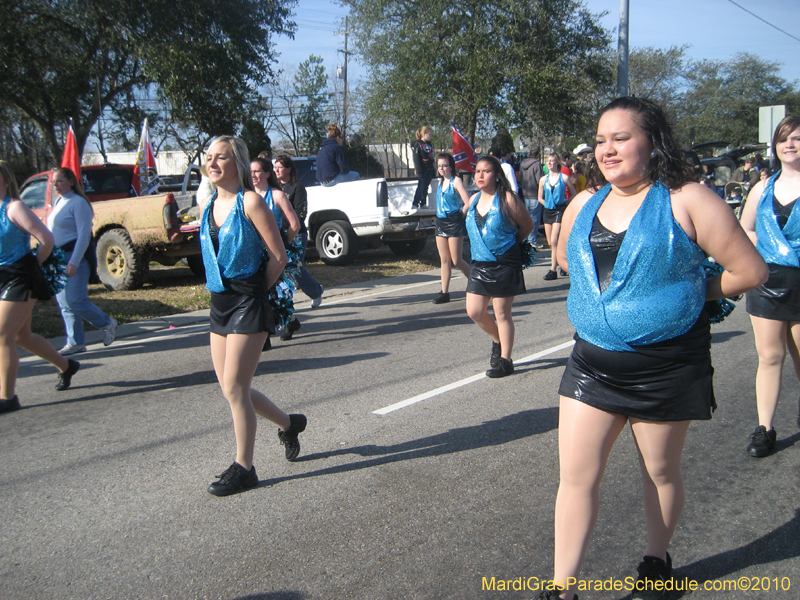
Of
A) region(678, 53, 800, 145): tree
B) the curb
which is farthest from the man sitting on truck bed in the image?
region(678, 53, 800, 145): tree

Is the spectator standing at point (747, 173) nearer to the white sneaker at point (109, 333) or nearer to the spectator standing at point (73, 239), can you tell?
the white sneaker at point (109, 333)

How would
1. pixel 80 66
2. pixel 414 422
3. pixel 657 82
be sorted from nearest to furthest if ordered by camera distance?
1. pixel 414 422
2. pixel 80 66
3. pixel 657 82

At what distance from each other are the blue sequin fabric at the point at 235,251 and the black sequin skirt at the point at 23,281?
2.29 m

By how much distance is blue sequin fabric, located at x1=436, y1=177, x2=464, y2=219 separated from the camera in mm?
9378

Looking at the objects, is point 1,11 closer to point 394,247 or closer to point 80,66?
point 80,66

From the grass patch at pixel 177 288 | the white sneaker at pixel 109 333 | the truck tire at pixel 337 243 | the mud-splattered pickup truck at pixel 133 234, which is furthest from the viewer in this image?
the truck tire at pixel 337 243

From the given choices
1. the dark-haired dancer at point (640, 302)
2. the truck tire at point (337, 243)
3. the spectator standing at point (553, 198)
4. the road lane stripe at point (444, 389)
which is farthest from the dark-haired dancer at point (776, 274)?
the truck tire at point (337, 243)

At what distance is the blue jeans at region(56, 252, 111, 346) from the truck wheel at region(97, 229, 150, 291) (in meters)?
3.90

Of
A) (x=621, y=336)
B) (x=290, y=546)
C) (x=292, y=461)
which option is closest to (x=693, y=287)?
(x=621, y=336)

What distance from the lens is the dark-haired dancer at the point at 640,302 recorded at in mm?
2389

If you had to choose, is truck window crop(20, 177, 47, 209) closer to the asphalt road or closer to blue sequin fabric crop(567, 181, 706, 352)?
the asphalt road

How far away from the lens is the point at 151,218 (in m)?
11.1

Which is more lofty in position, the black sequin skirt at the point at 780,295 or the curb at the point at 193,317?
the black sequin skirt at the point at 780,295

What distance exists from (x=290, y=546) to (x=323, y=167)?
34.6 feet
